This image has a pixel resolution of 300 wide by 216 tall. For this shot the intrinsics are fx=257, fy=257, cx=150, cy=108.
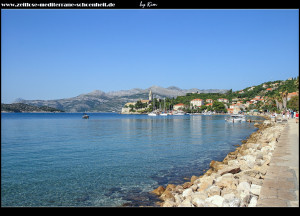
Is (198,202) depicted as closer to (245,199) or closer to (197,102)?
(245,199)

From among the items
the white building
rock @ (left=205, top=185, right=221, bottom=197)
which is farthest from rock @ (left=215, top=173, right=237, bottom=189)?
the white building

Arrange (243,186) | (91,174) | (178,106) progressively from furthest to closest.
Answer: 1. (178,106)
2. (91,174)
3. (243,186)

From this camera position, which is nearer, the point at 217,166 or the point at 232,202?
the point at 232,202

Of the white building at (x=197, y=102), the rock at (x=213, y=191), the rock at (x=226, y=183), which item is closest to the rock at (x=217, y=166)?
the rock at (x=226, y=183)

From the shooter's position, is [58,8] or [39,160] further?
[39,160]

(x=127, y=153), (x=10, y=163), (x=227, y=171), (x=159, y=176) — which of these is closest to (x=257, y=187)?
(x=227, y=171)

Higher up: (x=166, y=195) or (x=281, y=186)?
(x=281, y=186)

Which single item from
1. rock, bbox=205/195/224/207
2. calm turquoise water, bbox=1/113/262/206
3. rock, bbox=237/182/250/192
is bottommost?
calm turquoise water, bbox=1/113/262/206

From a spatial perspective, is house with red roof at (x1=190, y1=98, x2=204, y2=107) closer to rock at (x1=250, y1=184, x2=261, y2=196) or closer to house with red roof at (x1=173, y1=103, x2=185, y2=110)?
house with red roof at (x1=173, y1=103, x2=185, y2=110)

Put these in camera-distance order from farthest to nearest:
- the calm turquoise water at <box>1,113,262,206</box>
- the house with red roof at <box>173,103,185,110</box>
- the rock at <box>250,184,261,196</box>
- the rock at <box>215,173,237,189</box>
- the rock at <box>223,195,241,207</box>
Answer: the house with red roof at <box>173,103,185,110</box>
the calm turquoise water at <box>1,113,262,206</box>
the rock at <box>215,173,237,189</box>
the rock at <box>250,184,261,196</box>
the rock at <box>223,195,241,207</box>

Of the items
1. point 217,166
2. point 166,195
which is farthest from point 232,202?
point 217,166
